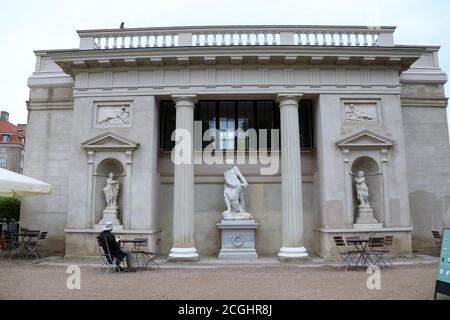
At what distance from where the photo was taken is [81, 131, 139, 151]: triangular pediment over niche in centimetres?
1485

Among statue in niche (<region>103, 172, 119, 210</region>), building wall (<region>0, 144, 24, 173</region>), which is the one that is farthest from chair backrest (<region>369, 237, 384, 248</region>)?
building wall (<region>0, 144, 24, 173</region>)

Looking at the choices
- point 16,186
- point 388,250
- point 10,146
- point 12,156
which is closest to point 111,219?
point 16,186

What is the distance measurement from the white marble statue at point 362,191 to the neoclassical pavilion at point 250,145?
29 cm

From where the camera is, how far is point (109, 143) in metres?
15.0

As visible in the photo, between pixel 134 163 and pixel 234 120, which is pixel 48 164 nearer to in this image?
Result: pixel 134 163

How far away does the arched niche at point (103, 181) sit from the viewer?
1494 centimetres

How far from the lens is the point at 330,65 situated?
1523 cm

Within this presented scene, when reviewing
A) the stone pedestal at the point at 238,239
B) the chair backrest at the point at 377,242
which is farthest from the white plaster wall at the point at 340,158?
the stone pedestal at the point at 238,239

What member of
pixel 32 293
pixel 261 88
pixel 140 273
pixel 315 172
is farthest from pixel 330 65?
pixel 32 293

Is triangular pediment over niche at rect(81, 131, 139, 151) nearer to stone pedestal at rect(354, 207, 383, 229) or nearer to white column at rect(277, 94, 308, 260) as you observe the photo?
white column at rect(277, 94, 308, 260)

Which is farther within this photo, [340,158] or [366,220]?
[340,158]

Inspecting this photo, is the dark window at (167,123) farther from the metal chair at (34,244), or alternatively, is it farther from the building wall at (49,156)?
the metal chair at (34,244)

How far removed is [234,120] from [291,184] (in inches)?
178

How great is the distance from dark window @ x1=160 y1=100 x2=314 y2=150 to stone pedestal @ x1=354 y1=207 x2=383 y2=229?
12.7ft
